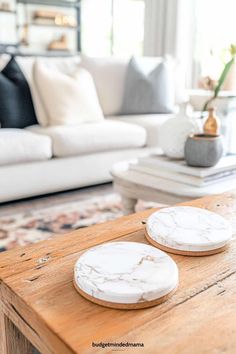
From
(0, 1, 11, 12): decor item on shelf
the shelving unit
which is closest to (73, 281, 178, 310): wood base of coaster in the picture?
the shelving unit

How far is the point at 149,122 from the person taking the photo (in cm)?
311

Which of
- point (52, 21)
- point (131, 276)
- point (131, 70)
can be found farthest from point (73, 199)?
point (52, 21)

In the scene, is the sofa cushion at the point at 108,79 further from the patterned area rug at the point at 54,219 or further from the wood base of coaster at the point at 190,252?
the wood base of coaster at the point at 190,252

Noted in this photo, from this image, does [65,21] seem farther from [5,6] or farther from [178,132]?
[178,132]

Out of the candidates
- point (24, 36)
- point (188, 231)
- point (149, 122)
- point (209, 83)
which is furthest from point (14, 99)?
point (24, 36)

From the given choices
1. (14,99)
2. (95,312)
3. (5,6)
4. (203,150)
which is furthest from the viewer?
(5,6)

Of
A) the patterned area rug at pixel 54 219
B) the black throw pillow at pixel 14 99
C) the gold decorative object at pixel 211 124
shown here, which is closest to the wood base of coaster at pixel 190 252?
the gold decorative object at pixel 211 124

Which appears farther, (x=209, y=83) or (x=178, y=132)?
(x=209, y=83)

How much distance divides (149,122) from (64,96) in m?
0.68

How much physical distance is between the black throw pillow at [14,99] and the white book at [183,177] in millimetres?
1200

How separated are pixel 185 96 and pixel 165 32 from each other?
5.82ft

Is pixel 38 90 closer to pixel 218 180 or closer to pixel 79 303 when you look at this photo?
pixel 218 180

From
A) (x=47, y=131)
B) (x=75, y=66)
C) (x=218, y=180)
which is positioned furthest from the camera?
(x=75, y=66)

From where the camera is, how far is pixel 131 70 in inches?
132
